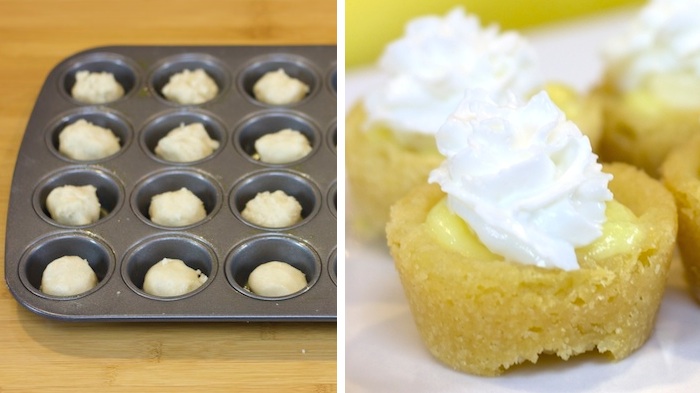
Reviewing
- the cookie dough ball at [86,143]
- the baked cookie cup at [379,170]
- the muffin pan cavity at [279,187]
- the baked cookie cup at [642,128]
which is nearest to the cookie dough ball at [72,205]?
the cookie dough ball at [86,143]

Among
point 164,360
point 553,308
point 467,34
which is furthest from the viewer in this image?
point 467,34

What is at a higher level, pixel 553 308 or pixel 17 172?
pixel 553 308

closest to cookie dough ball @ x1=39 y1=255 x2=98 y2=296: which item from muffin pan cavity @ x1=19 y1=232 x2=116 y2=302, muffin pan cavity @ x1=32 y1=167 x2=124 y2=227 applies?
muffin pan cavity @ x1=19 y1=232 x2=116 y2=302

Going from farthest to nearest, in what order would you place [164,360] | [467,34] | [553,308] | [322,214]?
[467,34], [322,214], [164,360], [553,308]

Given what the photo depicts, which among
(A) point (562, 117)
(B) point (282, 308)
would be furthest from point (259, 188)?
(A) point (562, 117)

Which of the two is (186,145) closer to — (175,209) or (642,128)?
(175,209)

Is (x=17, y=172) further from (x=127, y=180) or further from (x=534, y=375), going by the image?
(x=534, y=375)
